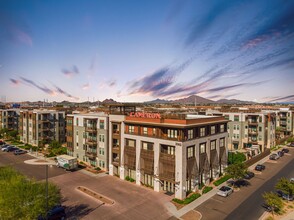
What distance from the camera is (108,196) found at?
4075cm

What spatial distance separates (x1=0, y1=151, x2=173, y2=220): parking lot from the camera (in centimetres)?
3422

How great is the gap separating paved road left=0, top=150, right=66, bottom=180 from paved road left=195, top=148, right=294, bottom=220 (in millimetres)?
38235

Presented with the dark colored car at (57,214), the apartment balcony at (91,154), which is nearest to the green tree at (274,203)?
the dark colored car at (57,214)

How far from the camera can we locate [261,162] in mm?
64750

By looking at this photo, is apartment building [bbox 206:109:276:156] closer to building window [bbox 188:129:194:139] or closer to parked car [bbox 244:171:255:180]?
parked car [bbox 244:171:255:180]

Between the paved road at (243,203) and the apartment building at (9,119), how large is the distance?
10823 cm

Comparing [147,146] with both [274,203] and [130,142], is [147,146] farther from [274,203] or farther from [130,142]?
[274,203]

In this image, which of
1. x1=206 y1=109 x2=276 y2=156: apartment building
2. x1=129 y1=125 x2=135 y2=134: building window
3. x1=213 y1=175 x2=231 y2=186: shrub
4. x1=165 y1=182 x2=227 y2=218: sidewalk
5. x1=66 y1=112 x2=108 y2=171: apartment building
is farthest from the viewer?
x1=206 y1=109 x2=276 y2=156: apartment building

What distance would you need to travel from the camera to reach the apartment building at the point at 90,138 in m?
56.1

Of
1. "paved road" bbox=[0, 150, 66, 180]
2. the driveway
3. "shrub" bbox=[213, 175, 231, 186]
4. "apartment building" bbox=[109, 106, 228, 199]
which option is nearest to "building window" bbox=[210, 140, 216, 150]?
"apartment building" bbox=[109, 106, 228, 199]

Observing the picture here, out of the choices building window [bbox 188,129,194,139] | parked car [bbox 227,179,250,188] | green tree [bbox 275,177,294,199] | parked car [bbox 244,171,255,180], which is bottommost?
parked car [bbox 227,179,250,188]

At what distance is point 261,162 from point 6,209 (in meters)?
65.9

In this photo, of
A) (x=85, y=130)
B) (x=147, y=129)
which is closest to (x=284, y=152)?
(x=147, y=129)

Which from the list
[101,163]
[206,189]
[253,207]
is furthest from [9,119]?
[253,207]
